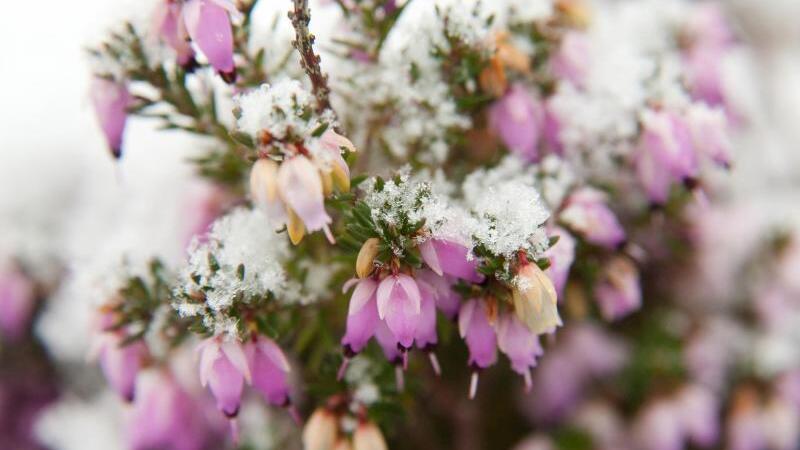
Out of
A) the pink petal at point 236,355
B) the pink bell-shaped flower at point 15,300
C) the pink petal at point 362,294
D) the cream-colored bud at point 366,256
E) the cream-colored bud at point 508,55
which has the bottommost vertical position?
the pink bell-shaped flower at point 15,300

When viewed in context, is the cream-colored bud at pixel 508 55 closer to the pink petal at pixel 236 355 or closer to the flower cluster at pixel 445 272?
the flower cluster at pixel 445 272

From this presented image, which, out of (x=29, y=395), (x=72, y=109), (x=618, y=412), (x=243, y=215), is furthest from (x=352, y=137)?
(x=72, y=109)

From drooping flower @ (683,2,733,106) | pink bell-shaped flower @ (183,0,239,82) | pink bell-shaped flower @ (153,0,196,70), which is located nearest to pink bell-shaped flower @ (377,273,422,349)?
pink bell-shaped flower @ (183,0,239,82)

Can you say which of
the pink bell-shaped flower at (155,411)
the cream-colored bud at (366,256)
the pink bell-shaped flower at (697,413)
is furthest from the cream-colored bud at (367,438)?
the pink bell-shaped flower at (697,413)

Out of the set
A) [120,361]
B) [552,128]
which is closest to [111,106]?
[120,361]

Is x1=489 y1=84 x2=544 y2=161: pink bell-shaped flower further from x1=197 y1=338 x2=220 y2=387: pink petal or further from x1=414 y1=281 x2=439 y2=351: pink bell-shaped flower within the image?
x1=197 y1=338 x2=220 y2=387: pink petal

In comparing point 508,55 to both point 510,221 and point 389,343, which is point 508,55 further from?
point 389,343

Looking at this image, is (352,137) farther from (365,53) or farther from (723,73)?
(723,73)
